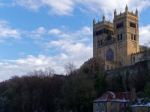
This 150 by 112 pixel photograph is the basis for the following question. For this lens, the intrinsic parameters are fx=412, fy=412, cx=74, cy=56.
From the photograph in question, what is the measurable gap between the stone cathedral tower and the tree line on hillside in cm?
3385

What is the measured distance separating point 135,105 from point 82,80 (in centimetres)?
1485

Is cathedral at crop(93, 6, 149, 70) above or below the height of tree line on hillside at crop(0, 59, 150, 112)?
above

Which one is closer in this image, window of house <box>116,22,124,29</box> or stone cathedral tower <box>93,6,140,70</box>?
stone cathedral tower <box>93,6,140,70</box>

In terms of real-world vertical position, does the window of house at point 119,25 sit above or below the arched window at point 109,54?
above

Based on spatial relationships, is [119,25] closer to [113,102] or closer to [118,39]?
[118,39]

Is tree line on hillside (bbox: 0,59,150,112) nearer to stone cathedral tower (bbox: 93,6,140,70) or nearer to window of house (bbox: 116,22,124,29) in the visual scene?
stone cathedral tower (bbox: 93,6,140,70)

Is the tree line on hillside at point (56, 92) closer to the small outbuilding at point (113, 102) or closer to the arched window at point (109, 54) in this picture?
the small outbuilding at point (113, 102)

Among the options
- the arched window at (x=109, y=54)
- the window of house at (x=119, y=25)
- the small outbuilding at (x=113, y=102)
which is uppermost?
the window of house at (x=119, y=25)

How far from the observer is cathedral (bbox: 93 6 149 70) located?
119500 millimetres

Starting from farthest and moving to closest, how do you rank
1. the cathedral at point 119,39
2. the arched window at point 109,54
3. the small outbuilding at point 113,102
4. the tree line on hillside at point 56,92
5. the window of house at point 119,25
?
1. the window of house at point 119,25
2. the arched window at point 109,54
3. the cathedral at point 119,39
4. the tree line on hillside at point 56,92
5. the small outbuilding at point 113,102

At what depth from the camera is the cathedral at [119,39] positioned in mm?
119500


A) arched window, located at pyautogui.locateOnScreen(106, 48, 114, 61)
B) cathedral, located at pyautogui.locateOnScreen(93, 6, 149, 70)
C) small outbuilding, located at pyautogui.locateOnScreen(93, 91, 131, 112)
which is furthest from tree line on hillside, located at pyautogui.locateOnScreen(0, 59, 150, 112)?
arched window, located at pyautogui.locateOnScreen(106, 48, 114, 61)

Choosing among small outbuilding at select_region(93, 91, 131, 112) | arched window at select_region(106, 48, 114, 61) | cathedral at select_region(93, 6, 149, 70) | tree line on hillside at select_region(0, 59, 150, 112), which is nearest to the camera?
small outbuilding at select_region(93, 91, 131, 112)

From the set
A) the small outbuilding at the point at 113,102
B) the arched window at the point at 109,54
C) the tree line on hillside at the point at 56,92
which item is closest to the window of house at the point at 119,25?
the arched window at the point at 109,54
